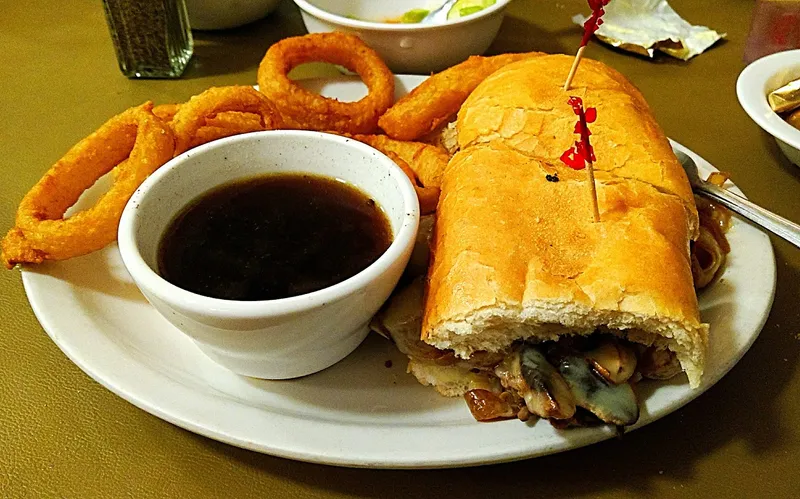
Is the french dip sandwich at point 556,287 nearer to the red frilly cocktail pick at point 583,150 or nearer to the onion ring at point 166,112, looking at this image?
the red frilly cocktail pick at point 583,150

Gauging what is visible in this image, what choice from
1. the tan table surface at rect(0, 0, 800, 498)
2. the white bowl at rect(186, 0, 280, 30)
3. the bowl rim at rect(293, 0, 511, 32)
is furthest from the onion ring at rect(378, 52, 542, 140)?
the white bowl at rect(186, 0, 280, 30)

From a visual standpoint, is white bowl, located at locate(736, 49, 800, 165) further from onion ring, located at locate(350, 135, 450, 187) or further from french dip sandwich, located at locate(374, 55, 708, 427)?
onion ring, located at locate(350, 135, 450, 187)

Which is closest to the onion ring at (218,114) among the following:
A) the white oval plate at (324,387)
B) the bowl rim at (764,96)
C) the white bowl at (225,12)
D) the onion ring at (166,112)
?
the onion ring at (166,112)

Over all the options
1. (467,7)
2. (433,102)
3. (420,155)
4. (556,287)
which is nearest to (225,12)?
(467,7)

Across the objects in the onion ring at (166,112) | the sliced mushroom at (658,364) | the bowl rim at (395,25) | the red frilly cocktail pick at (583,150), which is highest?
the red frilly cocktail pick at (583,150)

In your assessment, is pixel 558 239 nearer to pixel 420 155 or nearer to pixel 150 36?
pixel 420 155

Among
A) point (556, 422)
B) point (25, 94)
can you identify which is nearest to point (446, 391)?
point (556, 422)

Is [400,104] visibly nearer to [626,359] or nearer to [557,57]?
[557,57]
